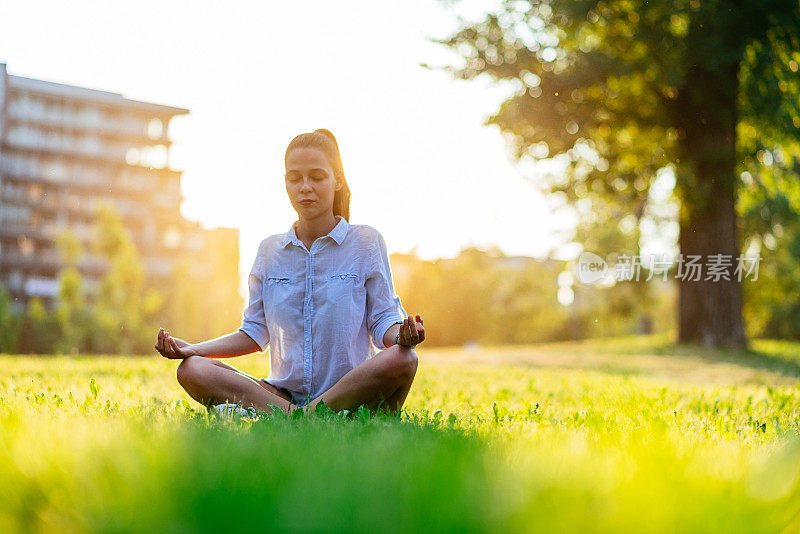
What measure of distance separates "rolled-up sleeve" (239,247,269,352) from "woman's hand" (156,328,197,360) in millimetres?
457

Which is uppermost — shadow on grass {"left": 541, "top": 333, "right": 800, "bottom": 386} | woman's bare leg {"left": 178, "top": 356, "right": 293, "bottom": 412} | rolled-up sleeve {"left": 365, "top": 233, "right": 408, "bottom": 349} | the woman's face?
the woman's face

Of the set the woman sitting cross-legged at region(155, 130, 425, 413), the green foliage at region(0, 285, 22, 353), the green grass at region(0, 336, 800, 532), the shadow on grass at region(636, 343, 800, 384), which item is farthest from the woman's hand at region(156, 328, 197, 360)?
the green foliage at region(0, 285, 22, 353)

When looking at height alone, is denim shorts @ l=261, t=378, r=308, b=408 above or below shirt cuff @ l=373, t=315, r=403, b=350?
below

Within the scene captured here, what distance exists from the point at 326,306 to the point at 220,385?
609mm

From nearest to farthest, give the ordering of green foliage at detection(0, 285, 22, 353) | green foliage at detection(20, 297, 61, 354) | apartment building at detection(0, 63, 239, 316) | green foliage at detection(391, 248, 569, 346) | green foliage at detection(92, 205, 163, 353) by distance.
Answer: green foliage at detection(0, 285, 22, 353) < green foliage at detection(20, 297, 61, 354) < green foliage at detection(92, 205, 163, 353) < green foliage at detection(391, 248, 569, 346) < apartment building at detection(0, 63, 239, 316)

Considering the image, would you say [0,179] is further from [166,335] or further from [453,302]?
[166,335]

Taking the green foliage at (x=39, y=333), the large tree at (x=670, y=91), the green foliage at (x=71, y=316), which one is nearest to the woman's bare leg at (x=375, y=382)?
the large tree at (x=670, y=91)

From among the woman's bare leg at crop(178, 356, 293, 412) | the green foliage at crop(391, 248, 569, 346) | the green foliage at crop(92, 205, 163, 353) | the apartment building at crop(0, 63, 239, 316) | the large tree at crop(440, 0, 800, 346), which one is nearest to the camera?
the woman's bare leg at crop(178, 356, 293, 412)

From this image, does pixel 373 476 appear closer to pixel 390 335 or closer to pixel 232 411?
pixel 232 411

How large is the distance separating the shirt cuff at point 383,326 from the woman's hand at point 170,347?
86cm

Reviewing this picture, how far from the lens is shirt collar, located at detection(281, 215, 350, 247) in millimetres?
3499

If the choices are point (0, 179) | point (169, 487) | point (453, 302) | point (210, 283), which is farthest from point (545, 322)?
point (169, 487)

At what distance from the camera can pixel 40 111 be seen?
4575 cm

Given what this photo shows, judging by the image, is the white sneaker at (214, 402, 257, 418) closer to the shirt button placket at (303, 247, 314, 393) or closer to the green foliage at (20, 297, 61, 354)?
the shirt button placket at (303, 247, 314, 393)
